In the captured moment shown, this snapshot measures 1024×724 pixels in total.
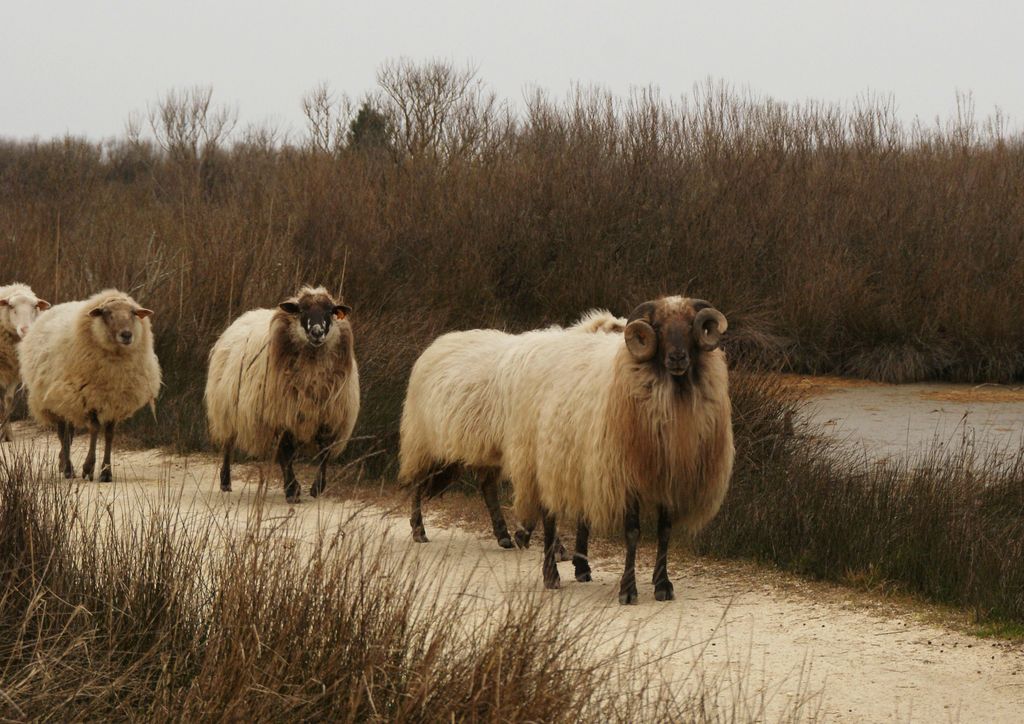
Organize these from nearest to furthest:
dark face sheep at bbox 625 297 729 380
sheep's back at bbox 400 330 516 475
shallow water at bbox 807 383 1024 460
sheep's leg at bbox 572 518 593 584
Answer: dark face sheep at bbox 625 297 729 380, sheep's leg at bbox 572 518 593 584, sheep's back at bbox 400 330 516 475, shallow water at bbox 807 383 1024 460

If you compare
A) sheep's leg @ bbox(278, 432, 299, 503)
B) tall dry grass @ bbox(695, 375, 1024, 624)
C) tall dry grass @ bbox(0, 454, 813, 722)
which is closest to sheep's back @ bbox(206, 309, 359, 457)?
sheep's leg @ bbox(278, 432, 299, 503)

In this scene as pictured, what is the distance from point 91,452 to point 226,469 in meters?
1.27

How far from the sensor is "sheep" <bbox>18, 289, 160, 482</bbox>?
11906 mm

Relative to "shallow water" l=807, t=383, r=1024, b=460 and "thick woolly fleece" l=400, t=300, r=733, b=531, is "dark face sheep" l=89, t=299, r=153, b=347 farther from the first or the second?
"shallow water" l=807, t=383, r=1024, b=460

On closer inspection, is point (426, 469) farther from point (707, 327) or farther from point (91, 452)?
point (91, 452)

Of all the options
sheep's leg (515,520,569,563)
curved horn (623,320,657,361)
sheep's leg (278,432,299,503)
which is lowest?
sheep's leg (515,520,569,563)

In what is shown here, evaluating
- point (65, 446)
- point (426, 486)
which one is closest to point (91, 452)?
point (65, 446)

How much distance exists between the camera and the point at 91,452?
11.8 meters

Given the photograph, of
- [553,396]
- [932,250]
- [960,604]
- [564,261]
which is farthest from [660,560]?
[932,250]

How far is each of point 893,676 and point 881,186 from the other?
16.1 meters

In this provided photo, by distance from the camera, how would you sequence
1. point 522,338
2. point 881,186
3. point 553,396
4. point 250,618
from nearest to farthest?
point 250,618 < point 553,396 < point 522,338 < point 881,186

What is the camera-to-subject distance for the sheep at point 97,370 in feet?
39.1

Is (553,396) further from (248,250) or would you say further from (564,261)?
(564,261)

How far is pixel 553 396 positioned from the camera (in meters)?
7.95
